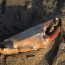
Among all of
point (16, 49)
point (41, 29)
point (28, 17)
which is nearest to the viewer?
point (16, 49)

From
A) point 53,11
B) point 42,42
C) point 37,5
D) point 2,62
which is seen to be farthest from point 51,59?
point 37,5

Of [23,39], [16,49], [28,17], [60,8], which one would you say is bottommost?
[16,49]

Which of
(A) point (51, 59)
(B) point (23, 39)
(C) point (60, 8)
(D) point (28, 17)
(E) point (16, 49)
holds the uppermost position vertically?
(C) point (60, 8)

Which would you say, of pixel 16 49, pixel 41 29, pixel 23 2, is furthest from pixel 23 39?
pixel 23 2

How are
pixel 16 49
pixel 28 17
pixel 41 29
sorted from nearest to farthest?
pixel 16 49 → pixel 41 29 → pixel 28 17

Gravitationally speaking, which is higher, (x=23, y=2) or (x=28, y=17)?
(x=23, y=2)

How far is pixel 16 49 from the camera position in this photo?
2.03 m

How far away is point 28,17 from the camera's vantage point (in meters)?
2.76

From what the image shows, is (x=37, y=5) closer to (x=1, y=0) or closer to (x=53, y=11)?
(x=53, y=11)

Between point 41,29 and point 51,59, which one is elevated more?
point 41,29

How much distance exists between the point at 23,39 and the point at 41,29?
1.23 feet

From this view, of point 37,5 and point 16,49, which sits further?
point 37,5

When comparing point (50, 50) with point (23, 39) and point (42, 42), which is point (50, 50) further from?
point (23, 39)

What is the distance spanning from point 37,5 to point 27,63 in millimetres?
1381
